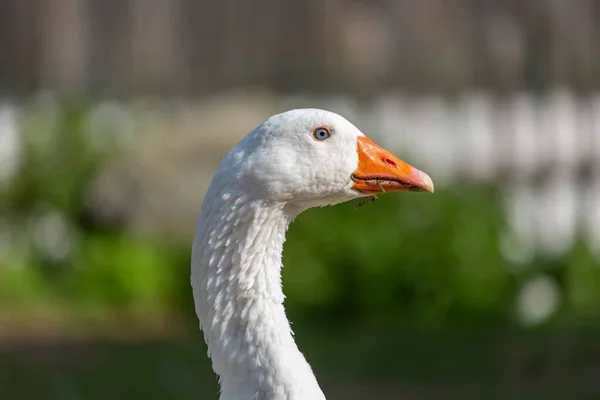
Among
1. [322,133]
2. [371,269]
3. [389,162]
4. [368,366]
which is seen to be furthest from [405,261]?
[322,133]

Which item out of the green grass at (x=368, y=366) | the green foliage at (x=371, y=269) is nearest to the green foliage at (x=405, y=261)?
the green foliage at (x=371, y=269)

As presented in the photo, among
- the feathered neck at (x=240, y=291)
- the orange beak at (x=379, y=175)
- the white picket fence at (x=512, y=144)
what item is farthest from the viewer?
the white picket fence at (x=512, y=144)

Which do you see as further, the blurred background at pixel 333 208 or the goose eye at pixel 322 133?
the blurred background at pixel 333 208

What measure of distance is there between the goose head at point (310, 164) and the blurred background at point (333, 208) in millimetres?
3723

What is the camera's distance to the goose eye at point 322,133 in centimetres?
335

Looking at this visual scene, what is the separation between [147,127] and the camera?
10.5 meters

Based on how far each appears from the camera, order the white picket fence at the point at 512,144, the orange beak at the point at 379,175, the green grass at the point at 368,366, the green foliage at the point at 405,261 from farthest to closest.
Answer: the white picket fence at the point at 512,144
the green foliage at the point at 405,261
the green grass at the point at 368,366
the orange beak at the point at 379,175

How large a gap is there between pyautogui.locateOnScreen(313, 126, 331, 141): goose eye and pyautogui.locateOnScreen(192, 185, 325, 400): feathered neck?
26 centimetres

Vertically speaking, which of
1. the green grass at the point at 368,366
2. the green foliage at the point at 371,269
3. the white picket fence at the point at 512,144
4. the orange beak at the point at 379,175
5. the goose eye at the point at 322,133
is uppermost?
the goose eye at the point at 322,133

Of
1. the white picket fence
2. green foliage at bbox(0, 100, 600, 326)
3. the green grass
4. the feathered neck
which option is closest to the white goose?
the feathered neck

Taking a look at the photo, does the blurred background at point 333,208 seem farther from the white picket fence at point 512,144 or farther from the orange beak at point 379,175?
the orange beak at point 379,175

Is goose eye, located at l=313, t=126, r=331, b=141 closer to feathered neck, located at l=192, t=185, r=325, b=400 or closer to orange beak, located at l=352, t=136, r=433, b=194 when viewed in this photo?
orange beak, located at l=352, t=136, r=433, b=194

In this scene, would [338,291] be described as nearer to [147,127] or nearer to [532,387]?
[532,387]

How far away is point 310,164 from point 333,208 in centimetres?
555
